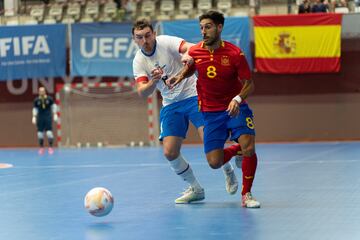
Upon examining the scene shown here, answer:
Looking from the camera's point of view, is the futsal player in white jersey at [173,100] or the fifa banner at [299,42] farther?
the fifa banner at [299,42]

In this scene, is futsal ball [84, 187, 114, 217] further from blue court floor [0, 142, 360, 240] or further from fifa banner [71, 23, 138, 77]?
fifa banner [71, 23, 138, 77]

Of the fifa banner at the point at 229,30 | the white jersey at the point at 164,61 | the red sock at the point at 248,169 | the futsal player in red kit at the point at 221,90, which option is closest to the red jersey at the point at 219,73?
the futsal player in red kit at the point at 221,90

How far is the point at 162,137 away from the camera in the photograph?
998cm

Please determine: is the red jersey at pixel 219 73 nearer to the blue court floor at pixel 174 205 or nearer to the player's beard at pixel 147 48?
the player's beard at pixel 147 48

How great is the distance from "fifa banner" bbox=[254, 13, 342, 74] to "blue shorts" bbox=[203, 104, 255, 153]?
17.8 m

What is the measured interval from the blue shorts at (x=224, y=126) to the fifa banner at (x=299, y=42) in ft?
58.5

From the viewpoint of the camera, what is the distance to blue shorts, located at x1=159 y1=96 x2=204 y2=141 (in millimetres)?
9891

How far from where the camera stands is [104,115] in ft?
92.6

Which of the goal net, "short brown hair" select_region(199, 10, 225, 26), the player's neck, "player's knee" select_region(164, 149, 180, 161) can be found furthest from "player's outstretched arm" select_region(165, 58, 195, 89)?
the goal net

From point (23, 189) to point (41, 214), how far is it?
11.2 ft

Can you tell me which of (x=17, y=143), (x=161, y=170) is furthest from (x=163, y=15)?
(x=161, y=170)

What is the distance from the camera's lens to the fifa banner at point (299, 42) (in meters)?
26.4

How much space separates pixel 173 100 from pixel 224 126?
104 cm

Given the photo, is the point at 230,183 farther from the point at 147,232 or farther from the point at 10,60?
the point at 10,60
